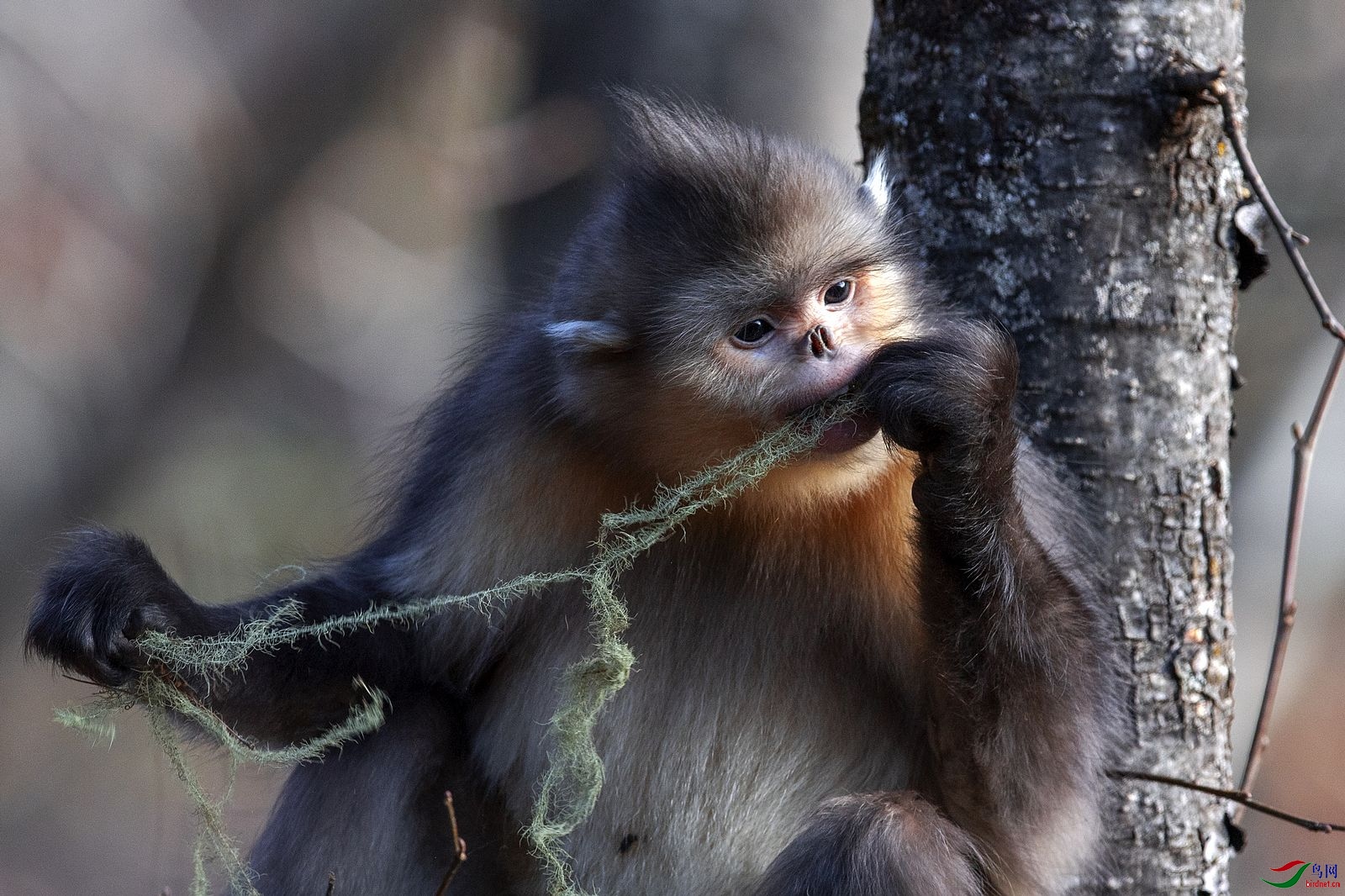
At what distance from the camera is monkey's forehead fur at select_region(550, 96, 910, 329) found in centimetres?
256

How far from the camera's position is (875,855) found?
2.35m

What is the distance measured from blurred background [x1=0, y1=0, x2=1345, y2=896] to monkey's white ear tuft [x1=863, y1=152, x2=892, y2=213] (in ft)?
11.9

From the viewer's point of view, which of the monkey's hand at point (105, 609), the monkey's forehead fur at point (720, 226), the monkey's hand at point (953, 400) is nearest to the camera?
the monkey's hand at point (953, 400)

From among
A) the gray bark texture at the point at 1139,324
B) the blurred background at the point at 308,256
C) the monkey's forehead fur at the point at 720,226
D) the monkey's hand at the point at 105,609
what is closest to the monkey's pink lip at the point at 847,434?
the monkey's forehead fur at the point at 720,226

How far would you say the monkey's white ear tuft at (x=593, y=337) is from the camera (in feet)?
8.73

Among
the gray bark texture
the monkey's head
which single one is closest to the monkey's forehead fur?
the monkey's head

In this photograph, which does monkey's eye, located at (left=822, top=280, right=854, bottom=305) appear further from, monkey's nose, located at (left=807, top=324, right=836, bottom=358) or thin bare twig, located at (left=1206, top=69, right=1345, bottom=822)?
thin bare twig, located at (left=1206, top=69, right=1345, bottom=822)

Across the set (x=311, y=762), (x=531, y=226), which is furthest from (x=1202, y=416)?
(x=531, y=226)

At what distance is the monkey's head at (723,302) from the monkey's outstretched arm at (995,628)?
0.55 feet

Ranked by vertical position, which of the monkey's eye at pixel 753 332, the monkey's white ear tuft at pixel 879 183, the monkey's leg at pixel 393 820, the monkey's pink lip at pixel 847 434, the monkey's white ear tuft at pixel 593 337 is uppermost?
the monkey's white ear tuft at pixel 879 183

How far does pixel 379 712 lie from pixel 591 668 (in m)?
0.41

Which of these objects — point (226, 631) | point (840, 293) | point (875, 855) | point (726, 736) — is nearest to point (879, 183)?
point (840, 293)

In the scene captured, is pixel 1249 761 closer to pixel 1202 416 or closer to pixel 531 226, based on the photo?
pixel 1202 416

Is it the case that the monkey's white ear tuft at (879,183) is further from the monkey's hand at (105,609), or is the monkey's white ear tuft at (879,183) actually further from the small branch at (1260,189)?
the monkey's hand at (105,609)
